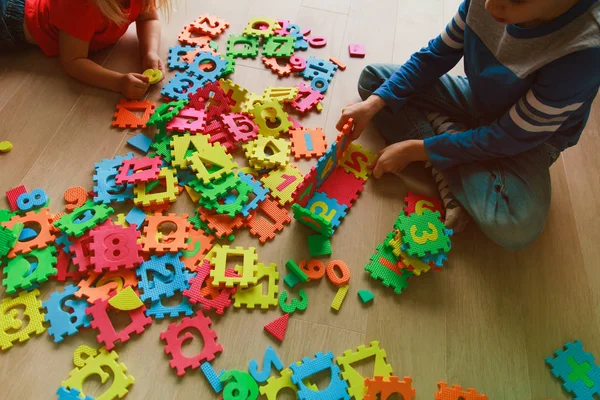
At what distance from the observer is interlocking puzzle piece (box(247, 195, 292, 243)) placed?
1.05m

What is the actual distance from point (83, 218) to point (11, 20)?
2.23 ft

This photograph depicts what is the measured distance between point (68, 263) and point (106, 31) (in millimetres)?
701

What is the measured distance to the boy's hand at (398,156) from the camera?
1110 mm

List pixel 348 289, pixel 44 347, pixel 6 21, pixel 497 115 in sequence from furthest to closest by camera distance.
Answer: pixel 6 21, pixel 497 115, pixel 348 289, pixel 44 347

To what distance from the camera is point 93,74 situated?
1256 mm

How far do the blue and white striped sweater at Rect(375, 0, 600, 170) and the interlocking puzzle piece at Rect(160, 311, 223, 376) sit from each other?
0.66 metres

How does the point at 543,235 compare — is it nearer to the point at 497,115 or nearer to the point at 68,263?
the point at 497,115

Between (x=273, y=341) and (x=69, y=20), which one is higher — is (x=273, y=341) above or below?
below

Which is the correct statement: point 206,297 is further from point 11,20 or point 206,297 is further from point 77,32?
point 11,20

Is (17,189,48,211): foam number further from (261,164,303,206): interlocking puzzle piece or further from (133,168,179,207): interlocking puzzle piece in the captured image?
(261,164,303,206): interlocking puzzle piece

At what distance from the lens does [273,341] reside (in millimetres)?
927

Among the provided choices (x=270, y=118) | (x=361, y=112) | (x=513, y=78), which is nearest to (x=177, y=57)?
(x=270, y=118)

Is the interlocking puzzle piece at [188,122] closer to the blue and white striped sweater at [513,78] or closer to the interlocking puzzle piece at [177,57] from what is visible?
the interlocking puzzle piece at [177,57]

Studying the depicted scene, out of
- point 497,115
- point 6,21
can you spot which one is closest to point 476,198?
point 497,115
